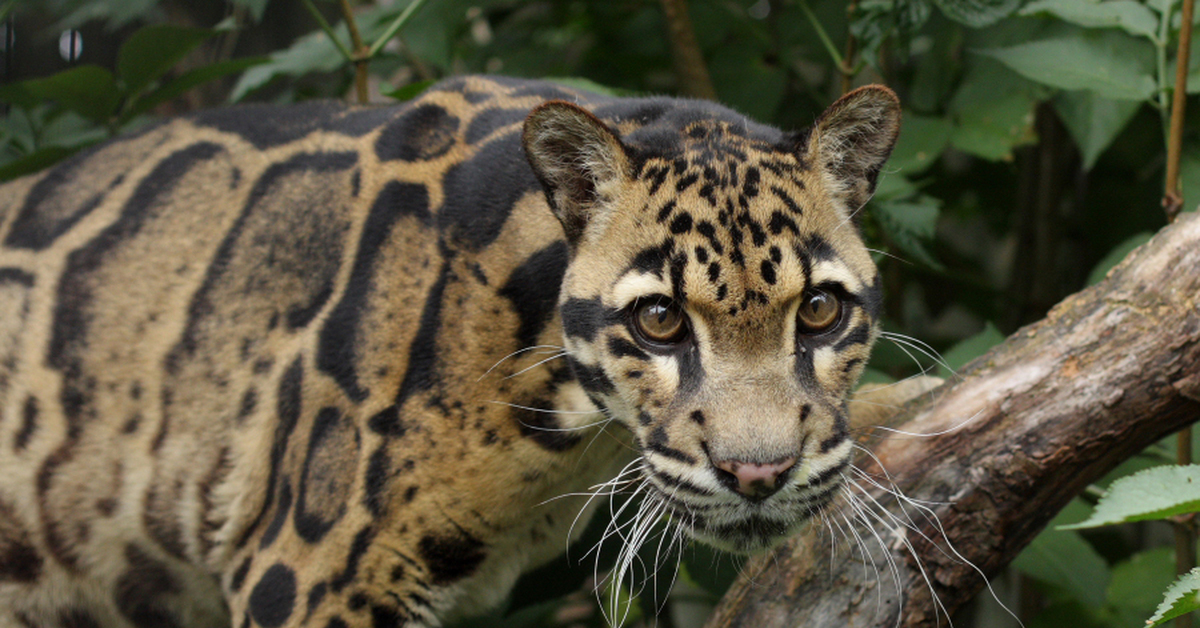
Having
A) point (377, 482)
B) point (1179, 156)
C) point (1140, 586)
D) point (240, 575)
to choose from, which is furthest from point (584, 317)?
point (1140, 586)

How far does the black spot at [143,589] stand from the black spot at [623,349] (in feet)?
7.04

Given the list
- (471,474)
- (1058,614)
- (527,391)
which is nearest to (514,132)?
(527,391)

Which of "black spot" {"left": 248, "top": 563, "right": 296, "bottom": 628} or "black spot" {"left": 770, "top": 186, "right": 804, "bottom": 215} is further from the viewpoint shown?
"black spot" {"left": 248, "top": 563, "right": 296, "bottom": 628}

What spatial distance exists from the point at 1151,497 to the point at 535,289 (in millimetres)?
1904

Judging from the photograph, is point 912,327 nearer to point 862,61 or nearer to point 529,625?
point 862,61

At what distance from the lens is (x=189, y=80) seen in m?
4.39

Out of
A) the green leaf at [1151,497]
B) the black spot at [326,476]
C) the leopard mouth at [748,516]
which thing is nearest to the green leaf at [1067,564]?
the leopard mouth at [748,516]

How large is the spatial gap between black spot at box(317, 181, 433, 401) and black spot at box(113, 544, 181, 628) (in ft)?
3.76

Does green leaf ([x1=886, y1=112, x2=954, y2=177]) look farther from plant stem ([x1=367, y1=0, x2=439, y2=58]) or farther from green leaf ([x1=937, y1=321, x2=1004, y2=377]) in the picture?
plant stem ([x1=367, y1=0, x2=439, y2=58])

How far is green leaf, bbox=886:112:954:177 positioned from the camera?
4137 mm

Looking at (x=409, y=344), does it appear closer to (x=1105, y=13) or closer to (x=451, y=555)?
(x=451, y=555)

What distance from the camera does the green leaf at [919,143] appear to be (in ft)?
13.6

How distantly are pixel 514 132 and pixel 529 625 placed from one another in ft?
7.43

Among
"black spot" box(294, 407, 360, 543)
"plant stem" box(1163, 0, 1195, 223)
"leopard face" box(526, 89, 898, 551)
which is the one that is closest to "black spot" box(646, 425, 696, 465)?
"leopard face" box(526, 89, 898, 551)
